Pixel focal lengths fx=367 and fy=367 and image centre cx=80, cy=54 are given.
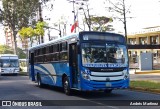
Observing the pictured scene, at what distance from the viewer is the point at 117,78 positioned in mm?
16531

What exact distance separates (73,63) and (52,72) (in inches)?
145

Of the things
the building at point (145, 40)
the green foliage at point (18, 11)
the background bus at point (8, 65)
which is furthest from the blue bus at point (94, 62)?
the green foliage at point (18, 11)

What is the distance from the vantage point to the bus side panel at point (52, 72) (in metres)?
18.6

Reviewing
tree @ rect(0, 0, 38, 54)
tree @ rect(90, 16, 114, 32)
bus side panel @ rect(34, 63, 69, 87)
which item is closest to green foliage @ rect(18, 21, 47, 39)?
tree @ rect(0, 0, 38, 54)

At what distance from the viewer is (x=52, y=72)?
20.7 metres

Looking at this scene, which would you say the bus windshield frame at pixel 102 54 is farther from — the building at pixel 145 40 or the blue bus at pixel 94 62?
the building at pixel 145 40

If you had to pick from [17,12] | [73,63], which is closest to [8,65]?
[17,12]

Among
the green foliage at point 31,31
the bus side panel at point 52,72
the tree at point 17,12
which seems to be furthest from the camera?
the green foliage at point 31,31

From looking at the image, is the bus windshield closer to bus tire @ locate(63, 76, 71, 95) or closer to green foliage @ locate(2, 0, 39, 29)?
bus tire @ locate(63, 76, 71, 95)

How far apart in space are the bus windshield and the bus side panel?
1938 mm

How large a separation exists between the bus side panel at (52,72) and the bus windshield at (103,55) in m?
1.94

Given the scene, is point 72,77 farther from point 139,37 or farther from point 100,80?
point 139,37

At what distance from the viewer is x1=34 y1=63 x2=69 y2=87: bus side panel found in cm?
1859

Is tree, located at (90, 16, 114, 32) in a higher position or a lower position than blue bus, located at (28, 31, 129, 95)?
higher
